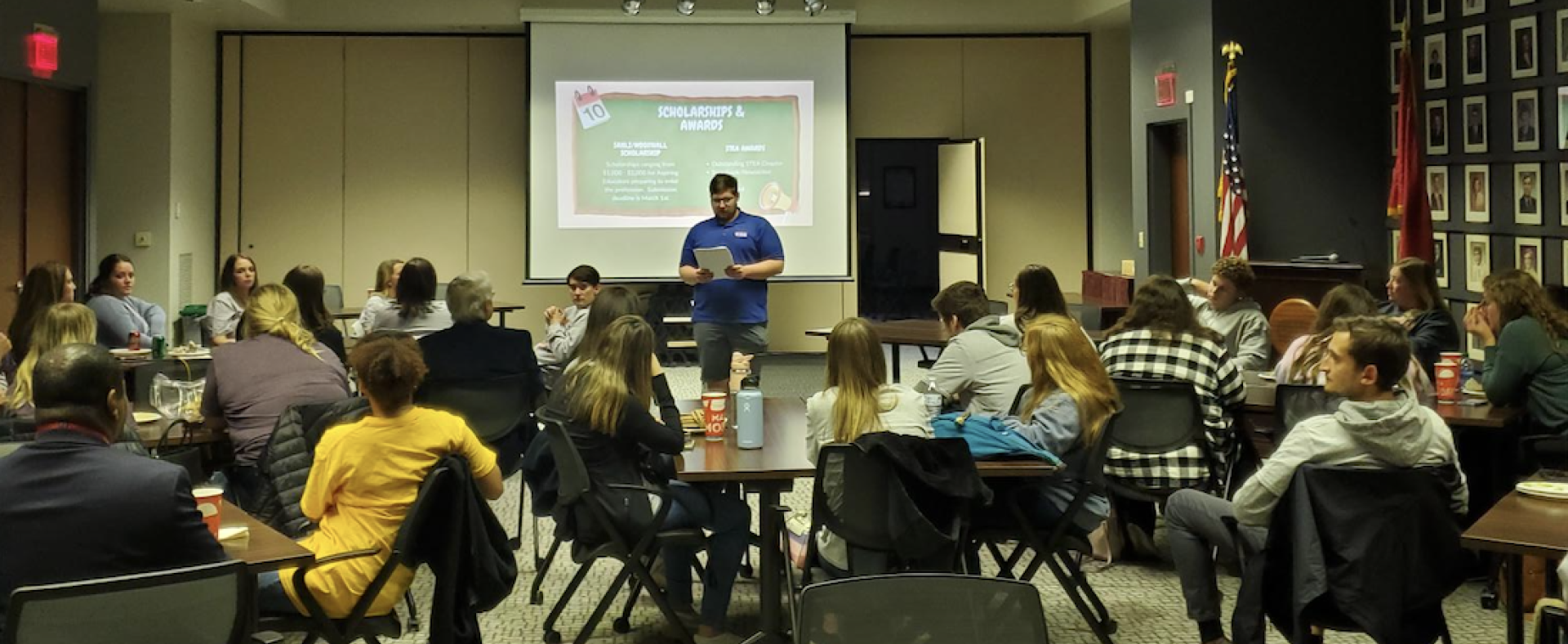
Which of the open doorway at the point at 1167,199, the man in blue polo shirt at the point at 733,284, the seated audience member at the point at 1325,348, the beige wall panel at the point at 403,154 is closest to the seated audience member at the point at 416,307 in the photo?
the man in blue polo shirt at the point at 733,284

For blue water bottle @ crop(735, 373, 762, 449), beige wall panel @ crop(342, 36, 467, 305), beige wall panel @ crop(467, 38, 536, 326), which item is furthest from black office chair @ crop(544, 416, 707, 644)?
beige wall panel @ crop(342, 36, 467, 305)

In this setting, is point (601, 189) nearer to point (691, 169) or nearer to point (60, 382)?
point (691, 169)

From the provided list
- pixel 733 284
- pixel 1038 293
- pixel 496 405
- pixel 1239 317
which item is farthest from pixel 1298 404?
pixel 733 284

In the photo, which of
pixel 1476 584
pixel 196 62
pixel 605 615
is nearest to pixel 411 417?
pixel 605 615

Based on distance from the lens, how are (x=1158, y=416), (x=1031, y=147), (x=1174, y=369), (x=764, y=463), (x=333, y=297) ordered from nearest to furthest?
(x=764, y=463), (x=1158, y=416), (x=1174, y=369), (x=333, y=297), (x=1031, y=147)

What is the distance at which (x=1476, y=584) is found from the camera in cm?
541

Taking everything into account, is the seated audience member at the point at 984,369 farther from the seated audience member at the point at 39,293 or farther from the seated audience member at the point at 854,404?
the seated audience member at the point at 39,293

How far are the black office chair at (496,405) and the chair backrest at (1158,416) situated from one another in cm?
218

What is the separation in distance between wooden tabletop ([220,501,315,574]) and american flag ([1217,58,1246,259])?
22.6 feet

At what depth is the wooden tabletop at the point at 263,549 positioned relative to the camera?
3148mm

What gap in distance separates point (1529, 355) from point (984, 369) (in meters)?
1.87

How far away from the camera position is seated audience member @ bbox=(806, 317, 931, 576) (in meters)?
4.25

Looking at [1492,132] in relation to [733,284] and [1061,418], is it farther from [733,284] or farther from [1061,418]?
[1061,418]

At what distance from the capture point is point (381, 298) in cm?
795
